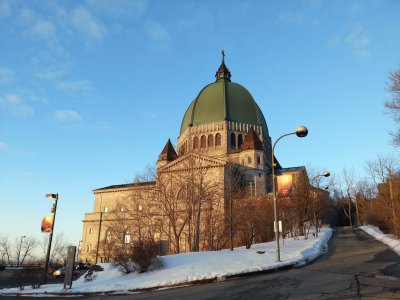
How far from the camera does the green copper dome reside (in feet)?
248

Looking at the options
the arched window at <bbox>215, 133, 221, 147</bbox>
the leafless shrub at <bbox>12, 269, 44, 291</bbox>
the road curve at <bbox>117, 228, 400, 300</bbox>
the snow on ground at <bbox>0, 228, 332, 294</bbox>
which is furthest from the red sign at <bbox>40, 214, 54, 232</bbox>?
the arched window at <bbox>215, 133, 221, 147</bbox>

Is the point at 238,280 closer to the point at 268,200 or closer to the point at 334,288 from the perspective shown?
the point at 334,288

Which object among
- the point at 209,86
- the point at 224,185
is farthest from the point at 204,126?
the point at 224,185

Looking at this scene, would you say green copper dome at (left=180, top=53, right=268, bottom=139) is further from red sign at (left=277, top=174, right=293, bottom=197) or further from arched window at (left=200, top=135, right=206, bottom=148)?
red sign at (left=277, top=174, right=293, bottom=197)

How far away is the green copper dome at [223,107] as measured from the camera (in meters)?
75.6

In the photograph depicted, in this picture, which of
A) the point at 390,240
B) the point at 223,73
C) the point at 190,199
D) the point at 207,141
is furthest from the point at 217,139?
the point at 390,240

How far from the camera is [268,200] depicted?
137ft

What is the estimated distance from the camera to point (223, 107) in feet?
248

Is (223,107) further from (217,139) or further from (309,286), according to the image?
(309,286)

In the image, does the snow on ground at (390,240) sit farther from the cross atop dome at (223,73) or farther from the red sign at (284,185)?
the cross atop dome at (223,73)

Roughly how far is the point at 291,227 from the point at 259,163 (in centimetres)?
2923

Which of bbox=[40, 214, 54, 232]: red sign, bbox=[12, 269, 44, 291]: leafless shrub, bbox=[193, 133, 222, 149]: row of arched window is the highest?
bbox=[193, 133, 222, 149]: row of arched window

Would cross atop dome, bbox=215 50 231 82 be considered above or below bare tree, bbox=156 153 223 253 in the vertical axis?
above

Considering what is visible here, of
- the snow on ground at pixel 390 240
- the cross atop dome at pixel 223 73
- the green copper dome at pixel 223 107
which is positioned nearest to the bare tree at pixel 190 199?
the snow on ground at pixel 390 240
